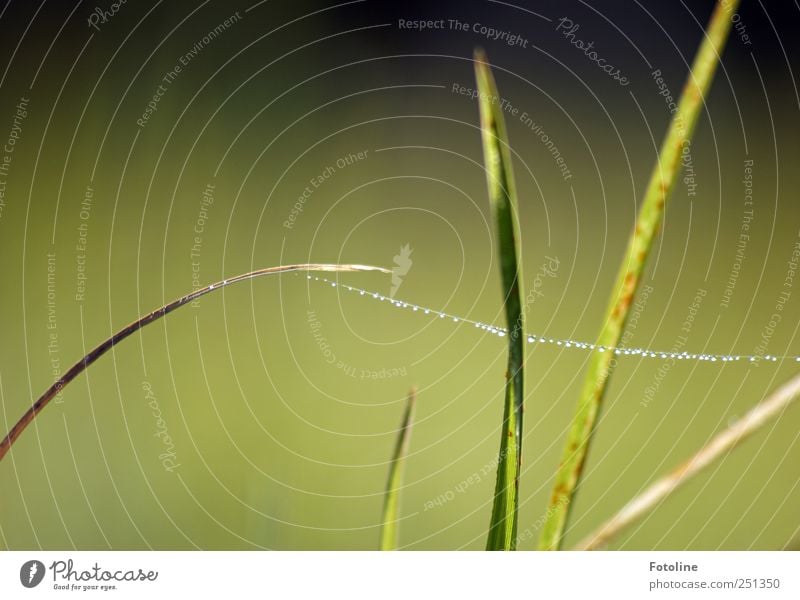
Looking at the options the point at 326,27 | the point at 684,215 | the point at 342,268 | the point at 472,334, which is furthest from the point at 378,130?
the point at 342,268

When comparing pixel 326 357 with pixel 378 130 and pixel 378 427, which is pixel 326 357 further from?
pixel 378 130

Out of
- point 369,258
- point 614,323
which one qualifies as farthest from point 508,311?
point 369,258
